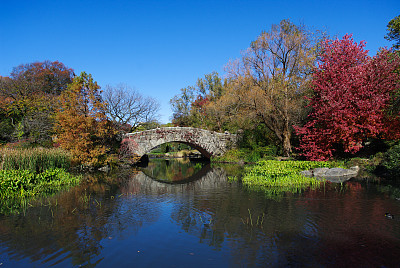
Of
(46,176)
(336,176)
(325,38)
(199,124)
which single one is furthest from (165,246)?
(199,124)

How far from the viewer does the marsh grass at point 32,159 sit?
1089cm

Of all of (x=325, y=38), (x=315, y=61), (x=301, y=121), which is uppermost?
(x=325, y=38)

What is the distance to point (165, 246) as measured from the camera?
5.09 m

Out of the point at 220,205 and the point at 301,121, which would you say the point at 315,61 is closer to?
the point at 301,121

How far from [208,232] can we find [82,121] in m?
13.6

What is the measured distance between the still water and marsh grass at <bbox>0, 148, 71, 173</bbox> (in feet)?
11.2

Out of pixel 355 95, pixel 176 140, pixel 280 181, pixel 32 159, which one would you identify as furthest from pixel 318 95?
pixel 32 159

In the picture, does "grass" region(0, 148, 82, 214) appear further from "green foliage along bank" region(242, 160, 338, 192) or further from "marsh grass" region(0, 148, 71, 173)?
"green foliage along bank" region(242, 160, 338, 192)

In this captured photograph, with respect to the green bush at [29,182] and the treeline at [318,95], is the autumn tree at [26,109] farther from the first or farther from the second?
the treeline at [318,95]

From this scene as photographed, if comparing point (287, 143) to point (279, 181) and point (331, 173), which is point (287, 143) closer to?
point (331, 173)

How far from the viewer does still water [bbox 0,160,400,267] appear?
4492 millimetres

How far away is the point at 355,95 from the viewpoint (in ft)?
47.3

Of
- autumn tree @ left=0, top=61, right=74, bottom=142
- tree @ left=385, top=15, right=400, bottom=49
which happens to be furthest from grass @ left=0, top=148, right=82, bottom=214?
tree @ left=385, top=15, right=400, bottom=49

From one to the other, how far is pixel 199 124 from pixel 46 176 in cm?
2480
